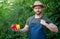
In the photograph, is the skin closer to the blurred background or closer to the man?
the man

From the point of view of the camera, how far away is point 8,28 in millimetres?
7520

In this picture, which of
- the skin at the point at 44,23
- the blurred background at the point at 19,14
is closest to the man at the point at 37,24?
the skin at the point at 44,23

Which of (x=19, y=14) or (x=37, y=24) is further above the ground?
(x=37, y=24)

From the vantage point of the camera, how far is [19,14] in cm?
776

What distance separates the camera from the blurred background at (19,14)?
23.8ft

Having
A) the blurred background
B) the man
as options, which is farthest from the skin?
the blurred background

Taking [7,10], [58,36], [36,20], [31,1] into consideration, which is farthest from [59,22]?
[36,20]

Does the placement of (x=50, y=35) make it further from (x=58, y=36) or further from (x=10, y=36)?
(x=10, y=36)

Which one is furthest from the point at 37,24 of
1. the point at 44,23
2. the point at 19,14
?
the point at 19,14

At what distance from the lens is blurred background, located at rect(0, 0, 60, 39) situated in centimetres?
726

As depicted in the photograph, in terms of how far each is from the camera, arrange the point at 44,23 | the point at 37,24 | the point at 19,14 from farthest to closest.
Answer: the point at 19,14 → the point at 37,24 → the point at 44,23

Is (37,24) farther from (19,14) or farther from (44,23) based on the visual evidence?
(19,14)

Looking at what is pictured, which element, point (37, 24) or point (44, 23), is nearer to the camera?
point (44, 23)

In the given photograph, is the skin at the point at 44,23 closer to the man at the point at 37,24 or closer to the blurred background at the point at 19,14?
the man at the point at 37,24
